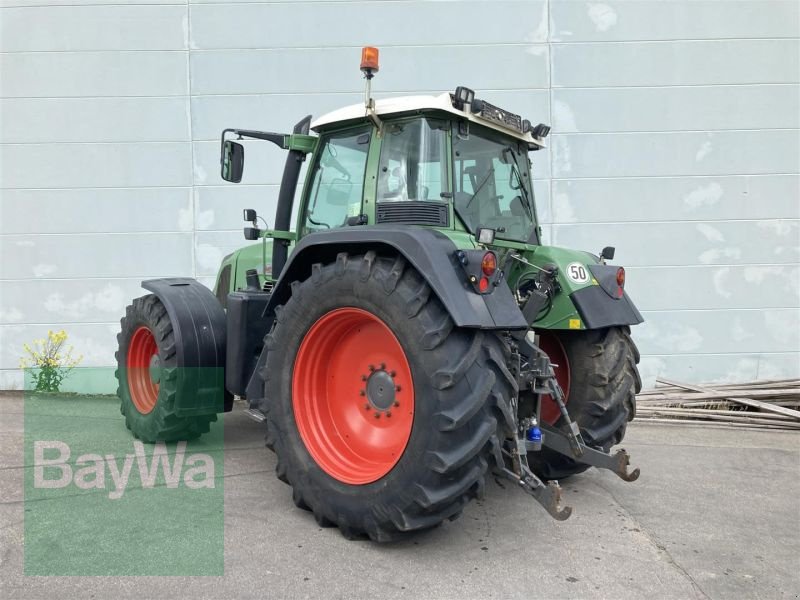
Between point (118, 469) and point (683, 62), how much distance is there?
21.8 feet

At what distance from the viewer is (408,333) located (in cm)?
285

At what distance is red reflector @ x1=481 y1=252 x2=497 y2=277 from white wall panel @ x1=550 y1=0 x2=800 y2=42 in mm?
4874

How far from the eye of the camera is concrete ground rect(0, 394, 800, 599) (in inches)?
102

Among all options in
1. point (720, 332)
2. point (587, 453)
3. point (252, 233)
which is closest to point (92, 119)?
point (252, 233)

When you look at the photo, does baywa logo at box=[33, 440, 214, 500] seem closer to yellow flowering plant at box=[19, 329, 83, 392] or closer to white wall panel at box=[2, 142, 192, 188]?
yellow flowering plant at box=[19, 329, 83, 392]

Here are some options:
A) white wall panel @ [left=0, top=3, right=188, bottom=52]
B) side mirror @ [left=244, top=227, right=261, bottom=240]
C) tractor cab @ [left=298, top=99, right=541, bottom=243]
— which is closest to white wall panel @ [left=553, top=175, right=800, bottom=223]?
tractor cab @ [left=298, top=99, right=541, bottom=243]

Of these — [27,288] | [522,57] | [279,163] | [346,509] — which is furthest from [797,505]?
[27,288]

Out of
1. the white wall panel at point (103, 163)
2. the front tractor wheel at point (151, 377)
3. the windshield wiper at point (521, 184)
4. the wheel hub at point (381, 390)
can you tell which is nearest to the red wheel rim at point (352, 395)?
the wheel hub at point (381, 390)

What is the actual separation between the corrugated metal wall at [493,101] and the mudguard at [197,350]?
258 cm

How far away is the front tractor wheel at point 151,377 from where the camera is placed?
14.2 feet

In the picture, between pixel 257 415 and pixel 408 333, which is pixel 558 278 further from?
pixel 257 415

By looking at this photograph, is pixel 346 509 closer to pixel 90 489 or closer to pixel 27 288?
pixel 90 489

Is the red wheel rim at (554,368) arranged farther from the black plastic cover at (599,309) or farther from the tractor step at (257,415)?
the tractor step at (257,415)

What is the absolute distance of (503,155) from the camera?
13.0ft
